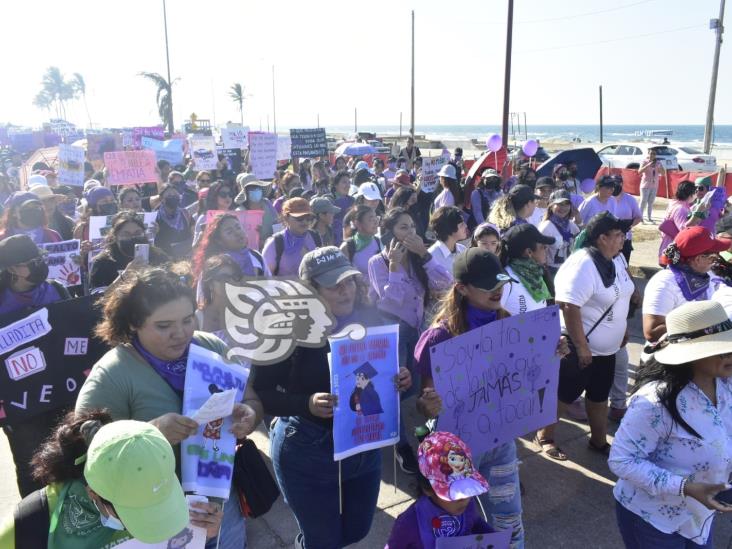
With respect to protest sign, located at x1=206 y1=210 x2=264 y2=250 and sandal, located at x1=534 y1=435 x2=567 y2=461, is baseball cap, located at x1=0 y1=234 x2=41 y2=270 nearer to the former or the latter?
protest sign, located at x1=206 y1=210 x2=264 y2=250

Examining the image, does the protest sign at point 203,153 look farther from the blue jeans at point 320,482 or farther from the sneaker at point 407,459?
the blue jeans at point 320,482

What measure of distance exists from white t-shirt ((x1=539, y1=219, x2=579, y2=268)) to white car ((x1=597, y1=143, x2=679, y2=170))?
17.1 meters

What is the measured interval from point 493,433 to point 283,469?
1.05 metres

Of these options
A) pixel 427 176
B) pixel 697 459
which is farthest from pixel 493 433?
pixel 427 176

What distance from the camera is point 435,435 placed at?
228 centimetres

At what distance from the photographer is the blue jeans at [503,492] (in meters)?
2.78

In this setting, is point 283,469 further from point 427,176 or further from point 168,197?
point 427,176

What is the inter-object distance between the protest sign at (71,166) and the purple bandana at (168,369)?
9.99 meters

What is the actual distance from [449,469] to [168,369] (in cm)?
112

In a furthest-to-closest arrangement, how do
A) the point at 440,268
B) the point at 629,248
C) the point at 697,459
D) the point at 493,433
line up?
the point at 629,248
the point at 440,268
the point at 493,433
the point at 697,459

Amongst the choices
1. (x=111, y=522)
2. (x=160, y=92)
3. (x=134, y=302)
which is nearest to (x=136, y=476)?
(x=111, y=522)

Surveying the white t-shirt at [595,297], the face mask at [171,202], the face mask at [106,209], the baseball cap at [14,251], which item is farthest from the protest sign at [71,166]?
the white t-shirt at [595,297]

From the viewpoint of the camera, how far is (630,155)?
2439cm

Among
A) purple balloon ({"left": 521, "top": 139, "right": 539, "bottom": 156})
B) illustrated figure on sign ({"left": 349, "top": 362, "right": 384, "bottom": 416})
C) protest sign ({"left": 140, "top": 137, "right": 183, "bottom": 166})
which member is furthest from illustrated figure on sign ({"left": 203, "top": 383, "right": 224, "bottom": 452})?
protest sign ({"left": 140, "top": 137, "right": 183, "bottom": 166})
